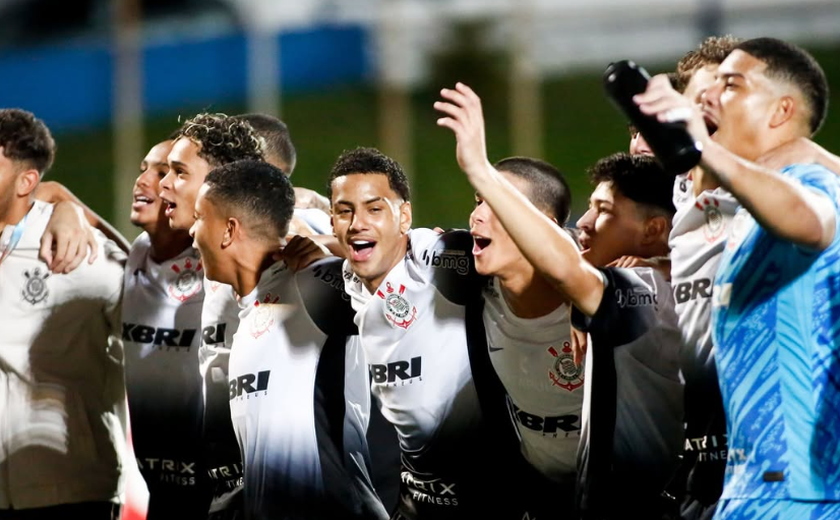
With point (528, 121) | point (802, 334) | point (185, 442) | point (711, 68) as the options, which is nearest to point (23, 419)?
point (185, 442)

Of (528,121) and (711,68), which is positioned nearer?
(711,68)

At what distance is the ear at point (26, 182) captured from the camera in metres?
6.37

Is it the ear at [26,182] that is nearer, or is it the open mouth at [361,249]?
the open mouth at [361,249]

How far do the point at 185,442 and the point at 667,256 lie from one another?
95.4 inches

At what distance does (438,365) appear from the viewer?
523cm

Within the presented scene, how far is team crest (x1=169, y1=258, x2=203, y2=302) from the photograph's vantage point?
6.12 metres

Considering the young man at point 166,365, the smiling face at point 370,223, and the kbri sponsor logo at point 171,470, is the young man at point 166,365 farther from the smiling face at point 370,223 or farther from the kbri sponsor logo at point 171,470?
the smiling face at point 370,223

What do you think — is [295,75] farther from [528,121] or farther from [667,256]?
[667,256]

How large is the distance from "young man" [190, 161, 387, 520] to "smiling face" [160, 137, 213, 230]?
443mm

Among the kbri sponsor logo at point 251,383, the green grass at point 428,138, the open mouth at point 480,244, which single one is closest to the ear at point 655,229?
the open mouth at point 480,244

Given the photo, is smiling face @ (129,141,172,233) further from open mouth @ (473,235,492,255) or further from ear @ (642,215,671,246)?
ear @ (642,215,671,246)

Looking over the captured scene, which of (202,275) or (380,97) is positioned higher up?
(380,97)

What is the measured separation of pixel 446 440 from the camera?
5.26 metres

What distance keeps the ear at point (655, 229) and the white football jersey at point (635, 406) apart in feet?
1.14
